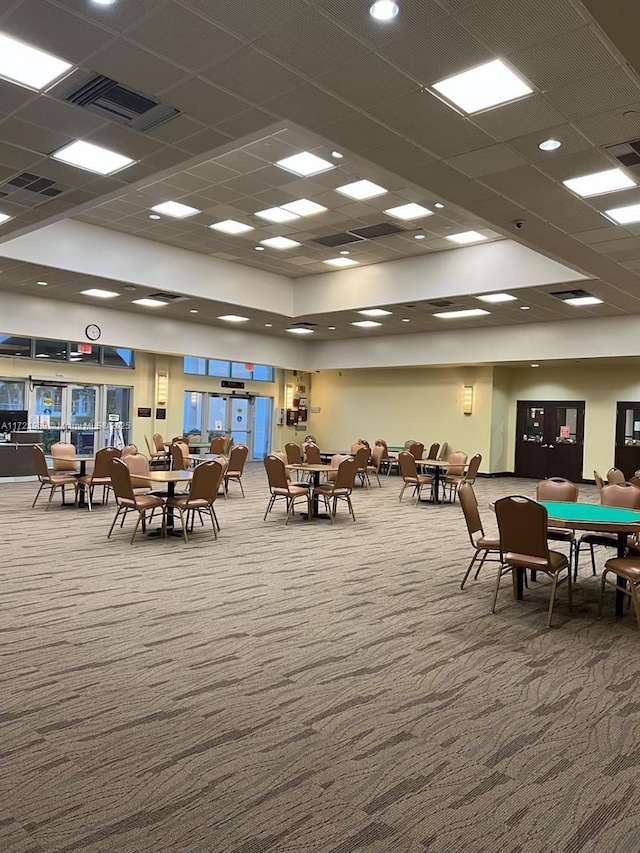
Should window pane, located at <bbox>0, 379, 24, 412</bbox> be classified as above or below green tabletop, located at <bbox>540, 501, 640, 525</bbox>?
above

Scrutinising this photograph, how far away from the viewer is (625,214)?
7.29 meters

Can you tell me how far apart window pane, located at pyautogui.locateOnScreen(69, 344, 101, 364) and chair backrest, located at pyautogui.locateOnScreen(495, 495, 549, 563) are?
43.7 ft

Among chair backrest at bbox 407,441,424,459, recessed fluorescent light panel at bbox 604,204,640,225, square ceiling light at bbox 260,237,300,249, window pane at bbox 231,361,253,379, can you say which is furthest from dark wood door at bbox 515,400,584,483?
recessed fluorescent light panel at bbox 604,204,640,225

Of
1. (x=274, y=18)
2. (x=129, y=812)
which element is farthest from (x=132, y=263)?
(x=129, y=812)

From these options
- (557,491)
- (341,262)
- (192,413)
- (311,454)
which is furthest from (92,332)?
(557,491)

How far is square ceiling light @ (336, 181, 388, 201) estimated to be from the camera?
9047 millimetres

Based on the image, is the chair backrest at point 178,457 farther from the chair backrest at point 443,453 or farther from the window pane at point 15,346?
the chair backrest at point 443,453

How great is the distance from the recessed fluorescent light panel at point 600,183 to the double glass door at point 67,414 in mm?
13341

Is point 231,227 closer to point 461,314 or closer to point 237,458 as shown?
point 237,458

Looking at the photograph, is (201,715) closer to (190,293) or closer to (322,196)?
(322,196)

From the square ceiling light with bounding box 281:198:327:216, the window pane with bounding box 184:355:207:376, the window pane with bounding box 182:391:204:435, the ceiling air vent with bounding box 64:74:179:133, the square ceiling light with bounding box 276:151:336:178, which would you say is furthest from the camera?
the window pane with bounding box 182:391:204:435

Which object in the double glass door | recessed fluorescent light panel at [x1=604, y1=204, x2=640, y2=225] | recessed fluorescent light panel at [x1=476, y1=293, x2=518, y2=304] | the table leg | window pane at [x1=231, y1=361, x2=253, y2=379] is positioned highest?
recessed fluorescent light panel at [x1=476, y1=293, x2=518, y2=304]

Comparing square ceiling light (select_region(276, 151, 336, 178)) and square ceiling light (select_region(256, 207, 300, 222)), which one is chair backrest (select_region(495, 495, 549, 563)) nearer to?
square ceiling light (select_region(276, 151, 336, 178))

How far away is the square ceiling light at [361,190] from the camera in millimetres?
9047
